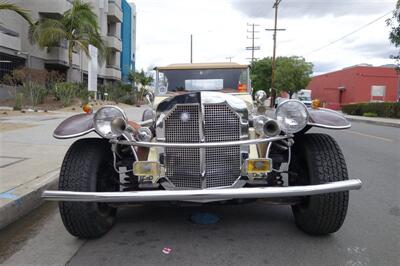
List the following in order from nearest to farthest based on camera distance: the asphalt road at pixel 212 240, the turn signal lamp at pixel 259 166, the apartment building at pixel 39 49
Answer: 1. the asphalt road at pixel 212 240
2. the turn signal lamp at pixel 259 166
3. the apartment building at pixel 39 49

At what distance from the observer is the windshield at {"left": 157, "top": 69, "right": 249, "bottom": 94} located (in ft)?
19.1

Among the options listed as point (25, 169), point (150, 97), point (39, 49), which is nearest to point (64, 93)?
point (39, 49)

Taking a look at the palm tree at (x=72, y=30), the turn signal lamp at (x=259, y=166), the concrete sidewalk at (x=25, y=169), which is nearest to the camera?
the turn signal lamp at (x=259, y=166)

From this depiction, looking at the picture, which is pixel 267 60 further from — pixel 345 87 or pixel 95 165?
pixel 95 165

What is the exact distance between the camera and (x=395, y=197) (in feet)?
17.9

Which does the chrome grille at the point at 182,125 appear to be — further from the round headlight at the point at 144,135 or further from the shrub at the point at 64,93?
the shrub at the point at 64,93

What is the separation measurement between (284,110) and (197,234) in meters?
1.43

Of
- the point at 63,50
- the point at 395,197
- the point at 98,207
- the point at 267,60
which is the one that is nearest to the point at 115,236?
the point at 98,207

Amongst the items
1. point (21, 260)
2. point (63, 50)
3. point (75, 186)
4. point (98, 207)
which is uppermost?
point (63, 50)

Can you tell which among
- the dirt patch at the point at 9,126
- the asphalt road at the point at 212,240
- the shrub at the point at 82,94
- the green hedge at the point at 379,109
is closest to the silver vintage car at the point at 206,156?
the asphalt road at the point at 212,240

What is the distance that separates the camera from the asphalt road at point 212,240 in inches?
133

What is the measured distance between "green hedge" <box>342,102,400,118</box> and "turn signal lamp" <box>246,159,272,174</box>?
24.6 metres

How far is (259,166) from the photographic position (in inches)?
141

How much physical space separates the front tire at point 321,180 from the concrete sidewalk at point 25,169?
119 inches
